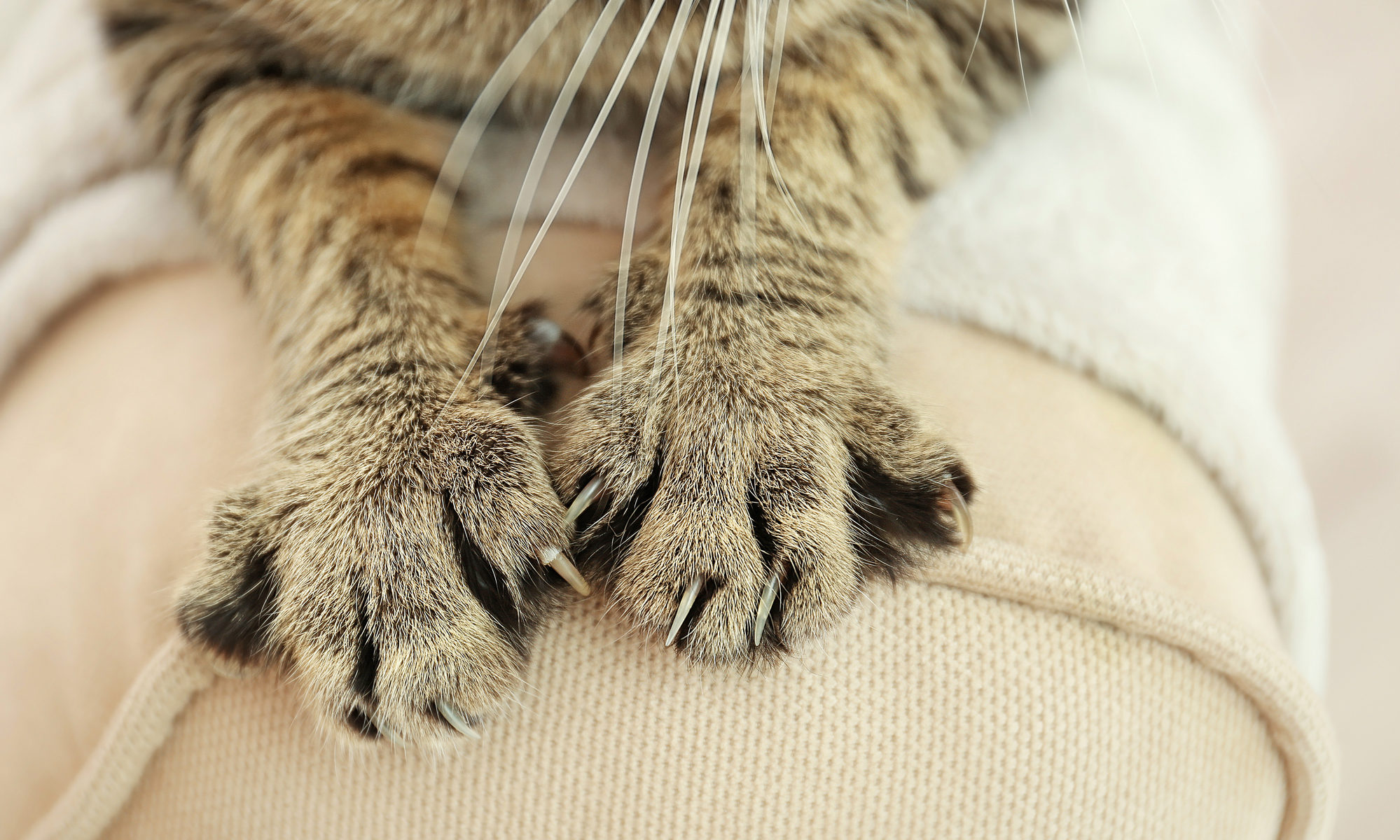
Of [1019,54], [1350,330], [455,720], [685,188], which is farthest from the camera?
[1350,330]

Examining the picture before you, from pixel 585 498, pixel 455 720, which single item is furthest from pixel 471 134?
pixel 455 720

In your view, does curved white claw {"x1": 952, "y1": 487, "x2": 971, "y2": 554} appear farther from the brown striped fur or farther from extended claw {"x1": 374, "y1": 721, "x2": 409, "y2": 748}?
extended claw {"x1": 374, "y1": 721, "x2": 409, "y2": 748}

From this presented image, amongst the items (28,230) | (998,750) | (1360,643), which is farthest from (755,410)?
(1360,643)

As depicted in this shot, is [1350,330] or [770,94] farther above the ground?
[770,94]

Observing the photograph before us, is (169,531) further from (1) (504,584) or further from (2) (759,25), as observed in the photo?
(2) (759,25)

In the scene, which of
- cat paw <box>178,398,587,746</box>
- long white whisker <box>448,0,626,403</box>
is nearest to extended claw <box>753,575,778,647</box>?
cat paw <box>178,398,587,746</box>

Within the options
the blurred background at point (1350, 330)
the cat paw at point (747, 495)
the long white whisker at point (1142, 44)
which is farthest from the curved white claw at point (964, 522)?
the blurred background at point (1350, 330)

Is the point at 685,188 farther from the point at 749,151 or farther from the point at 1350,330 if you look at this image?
the point at 1350,330
